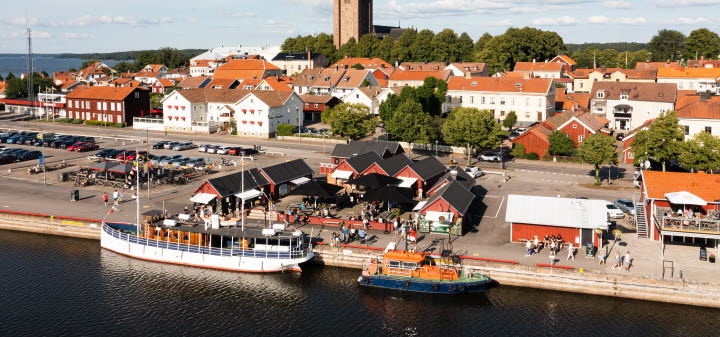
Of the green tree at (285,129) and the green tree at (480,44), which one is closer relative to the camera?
the green tree at (285,129)

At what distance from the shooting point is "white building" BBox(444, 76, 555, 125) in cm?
9175

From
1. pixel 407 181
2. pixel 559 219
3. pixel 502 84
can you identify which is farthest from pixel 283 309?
pixel 502 84

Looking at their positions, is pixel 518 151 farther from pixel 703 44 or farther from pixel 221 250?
pixel 703 44

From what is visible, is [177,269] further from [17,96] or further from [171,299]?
[17,96]

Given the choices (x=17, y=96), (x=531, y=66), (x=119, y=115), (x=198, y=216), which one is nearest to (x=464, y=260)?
(x=198, y=216)

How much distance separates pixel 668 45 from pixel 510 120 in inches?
3953

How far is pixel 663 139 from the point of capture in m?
58.3

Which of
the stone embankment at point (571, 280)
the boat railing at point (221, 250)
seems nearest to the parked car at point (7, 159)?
the boat railing at point (221, 250)

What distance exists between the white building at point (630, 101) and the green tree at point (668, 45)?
274ft

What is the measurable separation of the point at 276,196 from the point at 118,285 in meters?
17.4

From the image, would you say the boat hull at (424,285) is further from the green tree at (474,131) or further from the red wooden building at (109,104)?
the red wooden building at (109,104)

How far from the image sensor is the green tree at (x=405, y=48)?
160 m

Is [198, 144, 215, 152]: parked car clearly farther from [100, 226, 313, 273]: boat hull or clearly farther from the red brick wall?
the red brick wall

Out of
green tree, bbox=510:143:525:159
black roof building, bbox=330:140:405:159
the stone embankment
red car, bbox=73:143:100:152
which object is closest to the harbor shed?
the stone embankment
